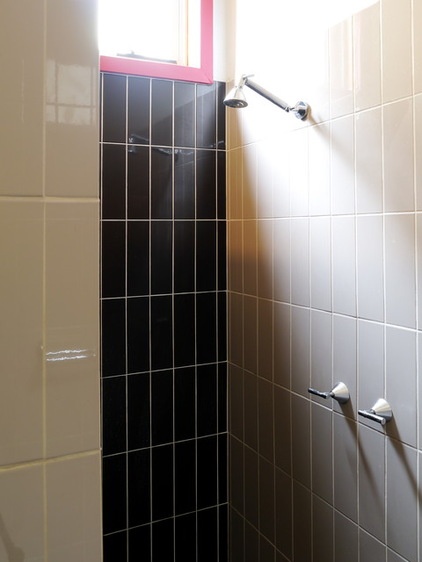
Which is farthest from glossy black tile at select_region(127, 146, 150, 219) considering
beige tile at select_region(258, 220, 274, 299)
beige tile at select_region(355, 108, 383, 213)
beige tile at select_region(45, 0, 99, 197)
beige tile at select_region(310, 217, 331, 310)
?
beige tile at select_region(45, 0, 99, 197)

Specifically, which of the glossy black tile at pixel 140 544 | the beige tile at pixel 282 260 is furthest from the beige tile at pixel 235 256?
the glossy black tile at pixel 140 544

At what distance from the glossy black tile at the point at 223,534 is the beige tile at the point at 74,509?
67.3 inches

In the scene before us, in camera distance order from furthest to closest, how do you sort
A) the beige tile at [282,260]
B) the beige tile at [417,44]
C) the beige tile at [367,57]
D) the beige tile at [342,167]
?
1. the beige tile at [282,260]
2. the beige tile at [342,167]
3. the beige tile at [367,57]
4. the beige tile at [417,44]

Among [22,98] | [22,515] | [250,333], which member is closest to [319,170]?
[250,333]

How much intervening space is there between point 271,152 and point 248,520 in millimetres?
1387

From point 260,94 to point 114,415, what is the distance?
123 centimetres

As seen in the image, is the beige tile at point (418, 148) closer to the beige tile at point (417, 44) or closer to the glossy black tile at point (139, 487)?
the beige tile at point (417, 44)

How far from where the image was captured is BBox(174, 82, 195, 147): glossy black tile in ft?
6.00

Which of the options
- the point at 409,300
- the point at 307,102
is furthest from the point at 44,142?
the point at 307,102

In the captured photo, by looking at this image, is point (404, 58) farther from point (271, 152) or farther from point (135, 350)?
point (135, 350)

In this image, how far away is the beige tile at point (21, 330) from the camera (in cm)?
40

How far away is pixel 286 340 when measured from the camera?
159 cm

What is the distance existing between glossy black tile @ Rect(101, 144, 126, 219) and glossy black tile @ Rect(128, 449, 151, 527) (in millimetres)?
917

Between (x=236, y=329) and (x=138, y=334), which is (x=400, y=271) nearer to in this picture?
(x=236, y=329)
